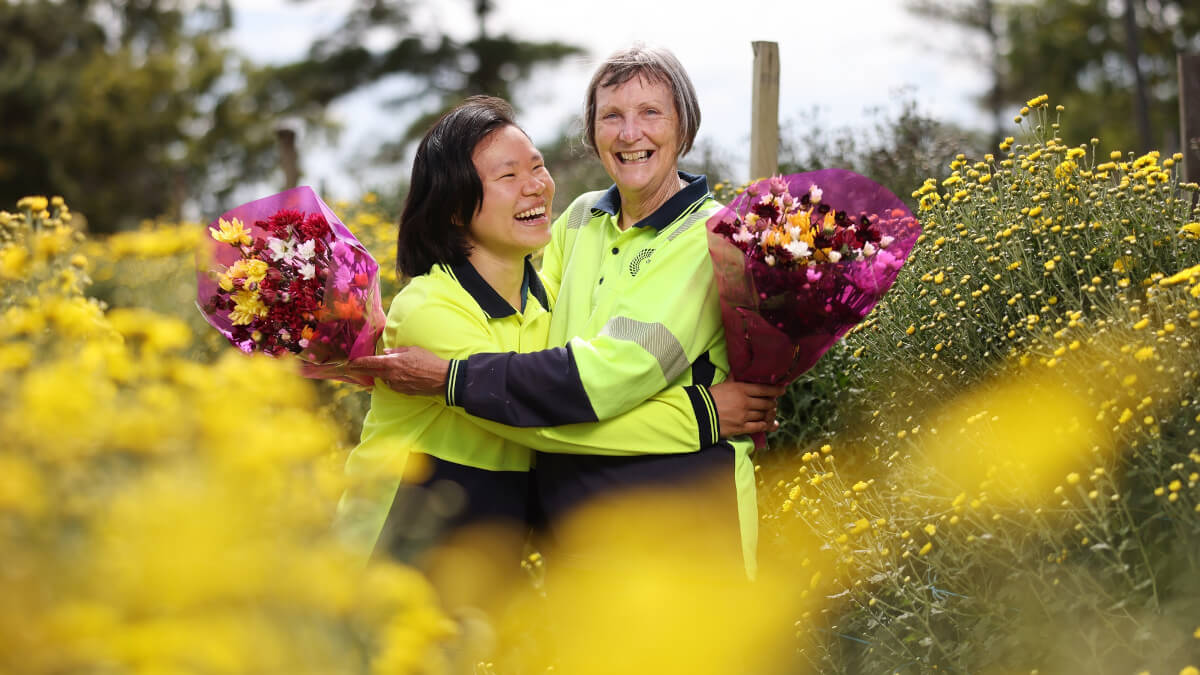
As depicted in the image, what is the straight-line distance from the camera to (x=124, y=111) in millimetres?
25234

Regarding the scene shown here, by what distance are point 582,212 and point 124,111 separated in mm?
25361

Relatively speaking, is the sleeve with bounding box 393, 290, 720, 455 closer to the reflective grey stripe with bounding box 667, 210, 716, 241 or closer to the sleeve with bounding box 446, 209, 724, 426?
the sleeve with bounding box 446, 209, 724, 426

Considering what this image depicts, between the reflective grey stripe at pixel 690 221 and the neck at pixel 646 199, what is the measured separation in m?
0.09

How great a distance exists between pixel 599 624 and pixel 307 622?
1.39 m

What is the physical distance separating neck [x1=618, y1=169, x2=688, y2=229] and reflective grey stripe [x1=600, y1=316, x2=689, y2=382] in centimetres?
41

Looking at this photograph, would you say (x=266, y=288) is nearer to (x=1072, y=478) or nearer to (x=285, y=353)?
(x=285, y=353)

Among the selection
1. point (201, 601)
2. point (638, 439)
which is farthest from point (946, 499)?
point (201, 601)

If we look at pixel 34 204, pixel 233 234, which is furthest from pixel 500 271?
pixel 34 204

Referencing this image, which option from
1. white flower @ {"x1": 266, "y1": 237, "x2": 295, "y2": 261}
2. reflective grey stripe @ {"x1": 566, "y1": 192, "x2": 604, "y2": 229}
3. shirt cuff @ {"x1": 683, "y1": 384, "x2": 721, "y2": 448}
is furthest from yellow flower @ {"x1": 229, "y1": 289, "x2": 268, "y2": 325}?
shirt cuff @ {"x1": 683, "y1": 384, "x2": 721, "y2": 448}

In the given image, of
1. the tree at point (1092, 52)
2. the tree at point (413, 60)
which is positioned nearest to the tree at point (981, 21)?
the tree at point (1092, 52)

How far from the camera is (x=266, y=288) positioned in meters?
2.75

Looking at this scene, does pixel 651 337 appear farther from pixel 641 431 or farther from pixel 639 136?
pixel 639 136

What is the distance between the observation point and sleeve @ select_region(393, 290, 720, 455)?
2539 mm

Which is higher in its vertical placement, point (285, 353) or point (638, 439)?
point (285, 353)
